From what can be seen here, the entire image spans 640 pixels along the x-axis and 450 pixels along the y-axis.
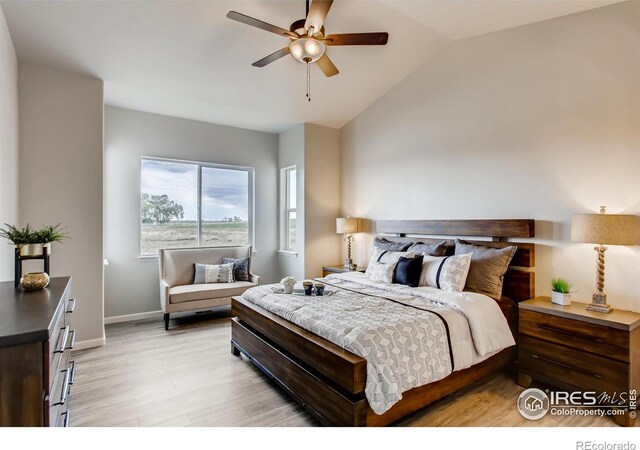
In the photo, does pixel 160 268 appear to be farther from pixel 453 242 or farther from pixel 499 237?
pixel 499 237

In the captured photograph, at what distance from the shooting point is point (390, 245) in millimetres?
4184

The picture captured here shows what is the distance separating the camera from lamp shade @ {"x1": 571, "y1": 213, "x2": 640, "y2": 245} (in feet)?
7.81

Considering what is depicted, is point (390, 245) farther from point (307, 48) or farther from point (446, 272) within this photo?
point (307, 48)

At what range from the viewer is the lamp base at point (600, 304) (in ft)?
8.14

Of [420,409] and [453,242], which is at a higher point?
[453,242]

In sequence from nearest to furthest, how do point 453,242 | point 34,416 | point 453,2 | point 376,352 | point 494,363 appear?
point 34,416, point 376,352, point 494,363, point 453,2, point 453,242

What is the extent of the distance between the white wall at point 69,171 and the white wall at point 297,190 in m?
2.62

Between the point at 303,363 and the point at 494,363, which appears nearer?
the point at 303,363

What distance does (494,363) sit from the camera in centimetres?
279

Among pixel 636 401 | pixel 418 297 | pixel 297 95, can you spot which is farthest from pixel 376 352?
pixel 297 95

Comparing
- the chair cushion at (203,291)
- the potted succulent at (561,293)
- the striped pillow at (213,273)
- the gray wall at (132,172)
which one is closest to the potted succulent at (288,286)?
the chair cushion at (203,291)

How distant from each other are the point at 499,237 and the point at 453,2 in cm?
229

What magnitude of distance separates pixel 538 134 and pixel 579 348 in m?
1.90

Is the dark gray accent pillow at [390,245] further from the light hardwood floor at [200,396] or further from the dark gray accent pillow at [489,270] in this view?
the light hardwood floor at [200,396]
